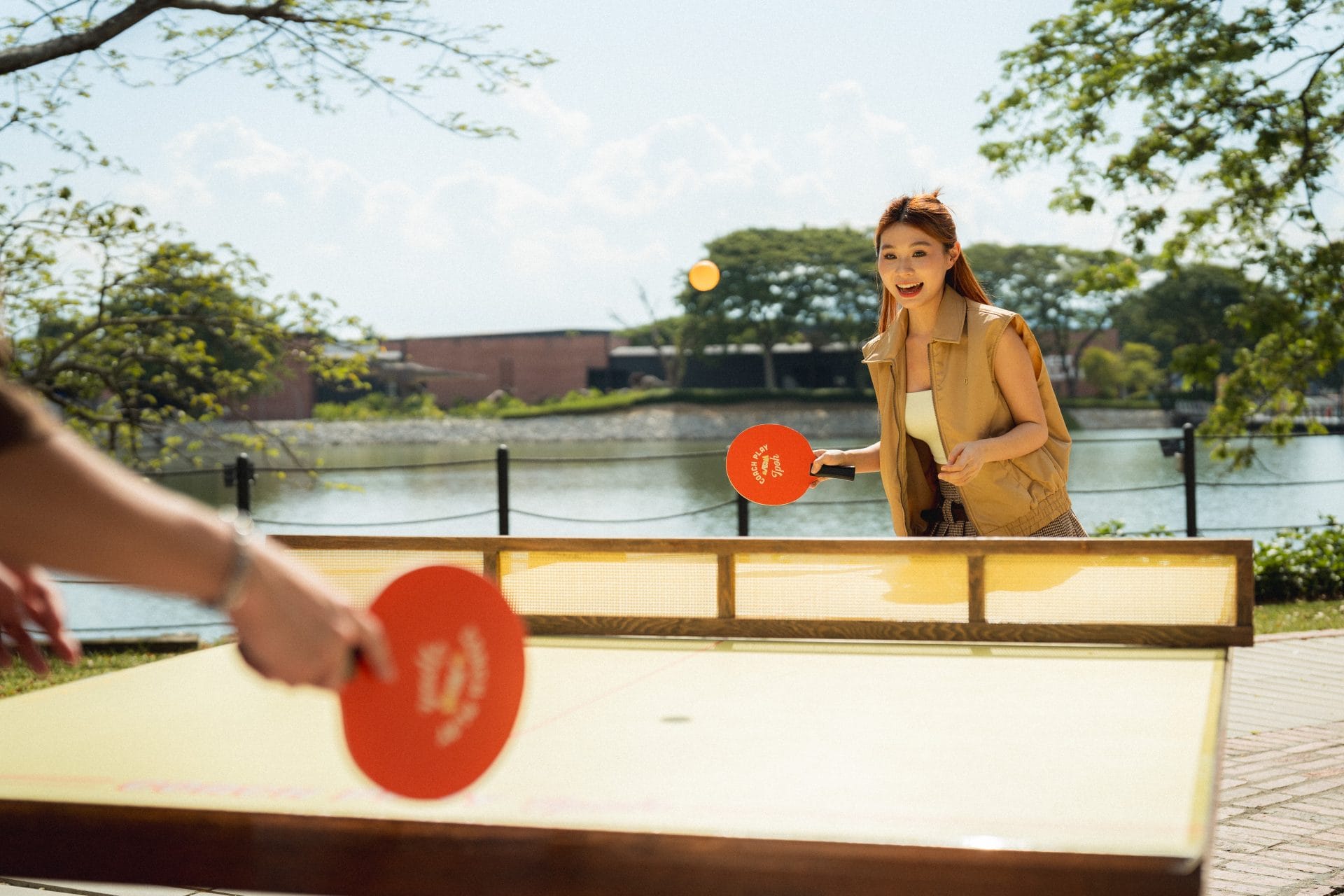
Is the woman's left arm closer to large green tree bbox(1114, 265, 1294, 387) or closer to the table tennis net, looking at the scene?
the table tennis net

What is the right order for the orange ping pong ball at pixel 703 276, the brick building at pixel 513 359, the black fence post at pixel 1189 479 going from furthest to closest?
the brick building at pixel 513 359, the black fence post at pixel 1189 479, the orange ping pong ball at pixel 703 276

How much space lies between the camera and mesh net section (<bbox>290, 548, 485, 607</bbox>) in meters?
4.53

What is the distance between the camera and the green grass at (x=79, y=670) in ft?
22.7

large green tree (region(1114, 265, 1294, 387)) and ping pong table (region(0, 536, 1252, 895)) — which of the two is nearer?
ping pong table (region(0, 536, 1252, 895))

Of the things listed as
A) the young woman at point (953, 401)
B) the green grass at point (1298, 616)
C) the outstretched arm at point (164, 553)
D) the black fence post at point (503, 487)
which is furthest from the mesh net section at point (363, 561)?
the green grass at point (1298, 616)

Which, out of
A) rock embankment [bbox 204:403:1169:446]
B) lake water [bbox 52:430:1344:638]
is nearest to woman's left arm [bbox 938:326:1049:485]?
lake water [bbox 52:430:1344:638]

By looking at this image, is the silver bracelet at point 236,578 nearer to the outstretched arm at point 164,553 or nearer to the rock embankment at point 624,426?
the outstretched arm at point 164,553

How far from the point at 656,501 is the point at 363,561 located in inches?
804

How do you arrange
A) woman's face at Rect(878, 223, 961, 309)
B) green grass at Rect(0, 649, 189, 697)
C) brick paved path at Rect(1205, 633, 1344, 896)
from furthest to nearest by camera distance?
green grass at Rect(0, 649, 189, 697) → woman's face at Rect(878, 223, 961, 309) → brick paved path at Rect(1205, 633, 1344, 896)

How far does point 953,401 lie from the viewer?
3.76m

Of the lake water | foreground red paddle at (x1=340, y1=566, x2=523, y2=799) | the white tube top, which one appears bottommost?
the lake water

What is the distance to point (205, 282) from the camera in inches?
365

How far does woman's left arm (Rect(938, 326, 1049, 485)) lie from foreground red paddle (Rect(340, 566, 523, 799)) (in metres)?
2.33

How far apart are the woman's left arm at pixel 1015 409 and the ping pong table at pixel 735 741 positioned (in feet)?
1.33
